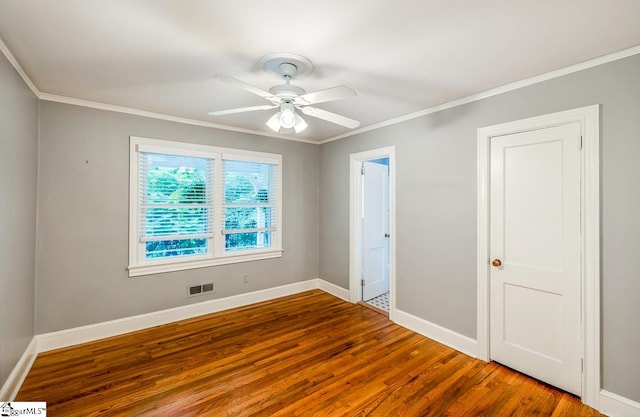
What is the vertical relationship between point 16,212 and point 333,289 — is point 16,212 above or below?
above

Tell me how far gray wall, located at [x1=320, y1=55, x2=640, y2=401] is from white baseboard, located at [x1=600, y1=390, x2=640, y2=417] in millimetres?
41

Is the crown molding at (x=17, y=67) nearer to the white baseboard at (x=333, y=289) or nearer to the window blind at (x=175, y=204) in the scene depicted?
the window blind at (x=175, y=204)

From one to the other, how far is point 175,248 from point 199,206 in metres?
0.60

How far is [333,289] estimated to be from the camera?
14.8 feet

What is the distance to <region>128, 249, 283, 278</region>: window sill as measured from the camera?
3299 millimetres

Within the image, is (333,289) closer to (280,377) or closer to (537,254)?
(280,377)

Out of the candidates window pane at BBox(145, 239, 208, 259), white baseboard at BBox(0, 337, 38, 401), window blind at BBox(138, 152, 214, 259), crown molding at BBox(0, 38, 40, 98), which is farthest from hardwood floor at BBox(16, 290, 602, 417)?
crown molding at BBox(0, 38, 40, 98)

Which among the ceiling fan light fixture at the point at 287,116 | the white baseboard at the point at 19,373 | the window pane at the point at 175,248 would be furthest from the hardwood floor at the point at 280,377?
the ceiling fan light fixture at the point at 287,116

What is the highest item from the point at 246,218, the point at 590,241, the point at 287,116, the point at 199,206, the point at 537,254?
the point at 287,116

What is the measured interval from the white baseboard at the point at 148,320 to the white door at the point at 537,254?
294 cm

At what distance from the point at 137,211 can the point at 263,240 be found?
1719 millimetres

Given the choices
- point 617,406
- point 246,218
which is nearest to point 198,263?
point 246,218

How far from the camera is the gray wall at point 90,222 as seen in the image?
2834 millimetres

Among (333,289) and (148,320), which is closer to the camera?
(148,320)
